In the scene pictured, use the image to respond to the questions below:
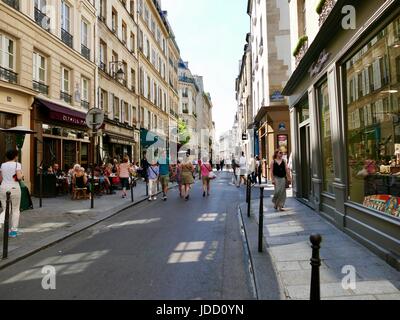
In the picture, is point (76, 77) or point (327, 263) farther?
point (76, 77)

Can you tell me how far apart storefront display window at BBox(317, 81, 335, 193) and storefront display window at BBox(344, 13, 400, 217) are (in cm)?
133

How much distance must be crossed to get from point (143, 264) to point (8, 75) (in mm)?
10714

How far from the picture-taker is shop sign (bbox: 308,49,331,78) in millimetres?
8290

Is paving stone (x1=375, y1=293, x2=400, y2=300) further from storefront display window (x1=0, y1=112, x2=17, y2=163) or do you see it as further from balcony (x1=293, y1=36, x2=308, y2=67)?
storefront display window (x1=0, y1=112, x2=17, y2=163)

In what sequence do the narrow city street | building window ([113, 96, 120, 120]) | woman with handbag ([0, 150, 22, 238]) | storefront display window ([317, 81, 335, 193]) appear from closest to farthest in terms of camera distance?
the narrow city street
woman with handbag ([0, 150, 22, 238])
storefront display window ([317, 81, 335, 193])
building window ([113, 96, 120, 120])

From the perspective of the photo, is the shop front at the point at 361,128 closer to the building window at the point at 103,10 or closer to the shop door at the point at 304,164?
the shop door at the point at 304,164

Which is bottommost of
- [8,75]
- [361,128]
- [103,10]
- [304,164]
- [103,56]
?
[304,164]

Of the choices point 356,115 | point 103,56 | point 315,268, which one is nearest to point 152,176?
point 356,115

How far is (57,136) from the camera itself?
16.3 metres

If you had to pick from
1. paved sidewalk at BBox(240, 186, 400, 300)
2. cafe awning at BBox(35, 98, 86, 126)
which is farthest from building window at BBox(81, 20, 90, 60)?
paved sidewalk at BBox(240, 186, 400, 300)

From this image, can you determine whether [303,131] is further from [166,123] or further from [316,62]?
[166,123]

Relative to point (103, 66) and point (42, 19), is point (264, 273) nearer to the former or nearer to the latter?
point (42, 19)

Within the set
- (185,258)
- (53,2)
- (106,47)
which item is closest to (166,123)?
(106,47)

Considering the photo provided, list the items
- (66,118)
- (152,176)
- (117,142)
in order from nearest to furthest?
(152,176) → (66,118) → (117,142)
